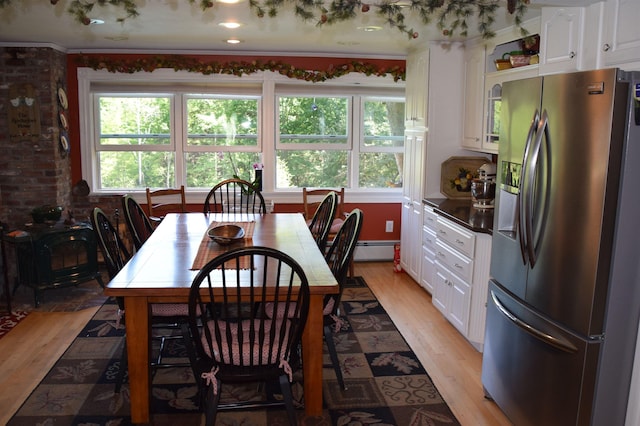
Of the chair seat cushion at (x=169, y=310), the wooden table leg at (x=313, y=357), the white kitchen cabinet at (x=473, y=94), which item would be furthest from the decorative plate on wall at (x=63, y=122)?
the wooden table leg at (x=313, y=357)

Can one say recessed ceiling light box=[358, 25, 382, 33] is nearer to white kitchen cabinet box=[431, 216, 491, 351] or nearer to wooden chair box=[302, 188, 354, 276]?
white kitchen cabinet box=[431, 216, 491, 351]

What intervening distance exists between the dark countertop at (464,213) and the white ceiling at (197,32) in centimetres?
130

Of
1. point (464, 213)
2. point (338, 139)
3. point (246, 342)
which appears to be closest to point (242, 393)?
point (246, 342)

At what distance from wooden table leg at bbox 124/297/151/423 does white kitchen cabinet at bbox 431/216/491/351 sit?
2.03m

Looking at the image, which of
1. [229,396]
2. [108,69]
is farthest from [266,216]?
[108,69]

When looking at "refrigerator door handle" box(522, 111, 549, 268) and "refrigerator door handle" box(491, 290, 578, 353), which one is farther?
"refrigerator door handle" box(522, 111, 549, 268)

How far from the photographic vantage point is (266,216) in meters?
4.38

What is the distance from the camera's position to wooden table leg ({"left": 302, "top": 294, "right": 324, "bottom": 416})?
8.77 feet

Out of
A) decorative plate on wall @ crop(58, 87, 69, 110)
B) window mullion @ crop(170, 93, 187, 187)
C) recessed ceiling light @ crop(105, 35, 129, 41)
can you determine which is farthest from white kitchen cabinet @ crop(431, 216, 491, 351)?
decorative plate on wall @ crop(58, 87, 69, 110)

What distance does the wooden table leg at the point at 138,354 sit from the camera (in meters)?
2.60

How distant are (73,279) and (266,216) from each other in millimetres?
1744

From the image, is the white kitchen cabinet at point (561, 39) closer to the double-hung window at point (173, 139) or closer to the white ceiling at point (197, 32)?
the white ceiling at point (197, 32)

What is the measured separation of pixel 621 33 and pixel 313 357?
197cm

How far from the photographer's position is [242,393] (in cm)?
308
